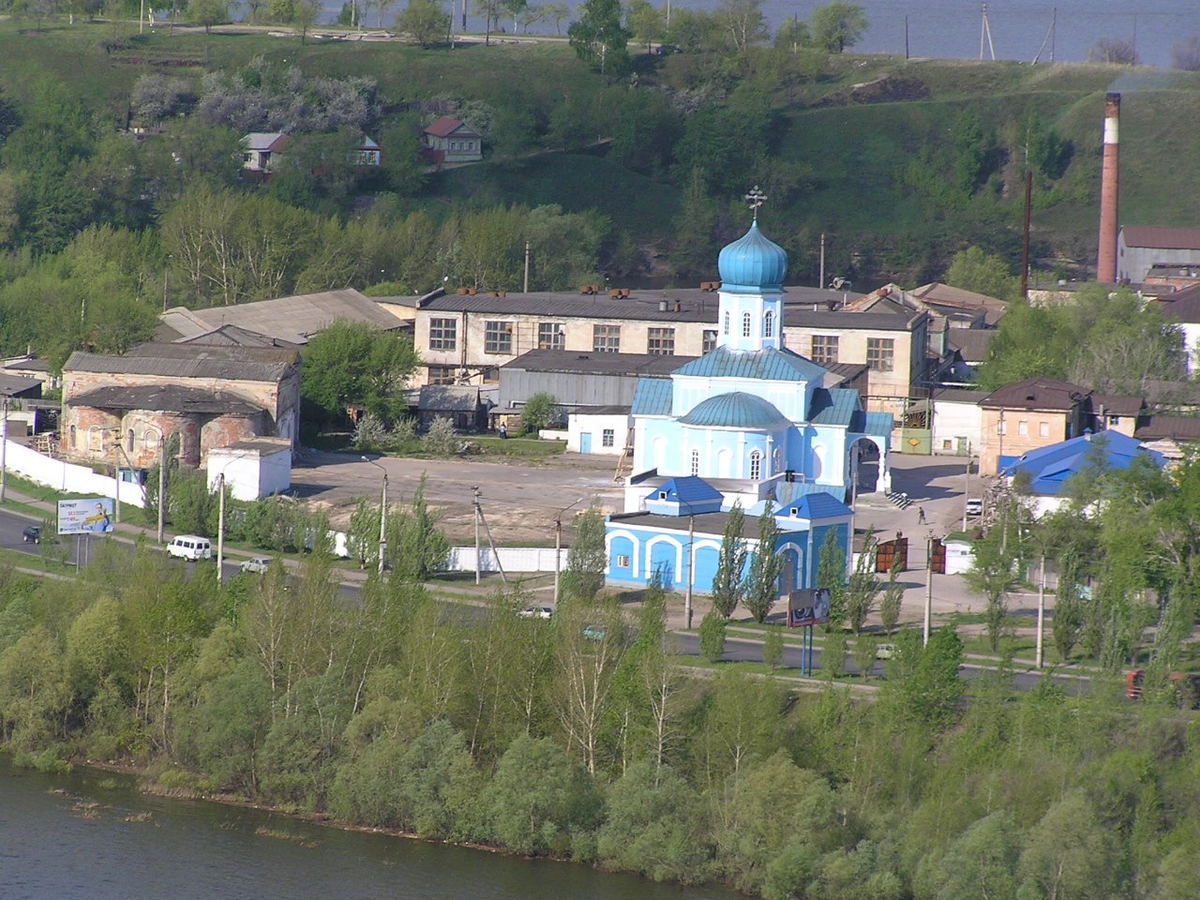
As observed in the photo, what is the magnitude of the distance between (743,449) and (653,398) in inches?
143

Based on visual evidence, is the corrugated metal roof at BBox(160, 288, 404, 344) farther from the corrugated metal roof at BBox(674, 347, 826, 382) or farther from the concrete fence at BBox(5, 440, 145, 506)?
the corrugated metal roof at BBox(674, 347, 826, 382)

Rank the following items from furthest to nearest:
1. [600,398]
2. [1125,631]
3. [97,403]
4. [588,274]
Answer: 1. [588,274]
2. [600,398]
3. [97,403]
4. [1125,631]

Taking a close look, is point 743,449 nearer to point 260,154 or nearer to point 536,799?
point 536,799

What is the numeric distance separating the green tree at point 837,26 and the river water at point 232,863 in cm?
11843

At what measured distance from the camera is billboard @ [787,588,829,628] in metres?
37.2

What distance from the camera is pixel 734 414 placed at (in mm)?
49719

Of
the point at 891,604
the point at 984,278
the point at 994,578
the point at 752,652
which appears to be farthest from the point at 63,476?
the point at 984,278

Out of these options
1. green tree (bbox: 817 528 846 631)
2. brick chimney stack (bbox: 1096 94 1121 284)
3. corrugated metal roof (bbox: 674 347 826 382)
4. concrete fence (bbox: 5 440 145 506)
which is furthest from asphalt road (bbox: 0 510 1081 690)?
brick chimney stack (bbox: 1096 94 1121 284)

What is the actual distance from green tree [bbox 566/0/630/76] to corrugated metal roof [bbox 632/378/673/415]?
8209cm

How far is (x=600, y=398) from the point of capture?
6525 centimetres

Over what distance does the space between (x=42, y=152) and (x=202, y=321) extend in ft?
132

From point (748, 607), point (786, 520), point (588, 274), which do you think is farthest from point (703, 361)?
point (588, 274)

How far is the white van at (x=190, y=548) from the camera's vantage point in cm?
4500

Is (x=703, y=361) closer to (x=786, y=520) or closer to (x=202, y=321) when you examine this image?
(x=786, y=520)
